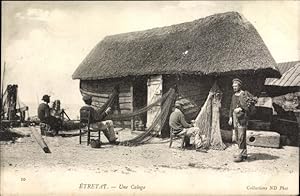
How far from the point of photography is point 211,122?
7.37m

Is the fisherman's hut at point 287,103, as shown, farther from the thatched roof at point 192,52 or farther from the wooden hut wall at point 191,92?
the wooden hut wall at point 191,92

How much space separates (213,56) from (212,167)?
9.84 ft

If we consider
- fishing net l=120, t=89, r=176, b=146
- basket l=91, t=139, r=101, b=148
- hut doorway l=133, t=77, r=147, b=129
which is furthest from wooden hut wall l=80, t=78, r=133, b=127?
basket l=91, t=139, r=101, b=148

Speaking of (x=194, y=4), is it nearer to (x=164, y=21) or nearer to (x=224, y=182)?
(x=164, y=21)

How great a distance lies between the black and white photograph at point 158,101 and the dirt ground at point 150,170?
18 millimetres

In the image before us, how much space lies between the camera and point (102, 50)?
11.3 meters

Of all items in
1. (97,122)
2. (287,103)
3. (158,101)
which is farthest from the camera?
(287,103)

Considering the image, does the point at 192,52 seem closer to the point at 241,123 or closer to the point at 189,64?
the point at 189,64

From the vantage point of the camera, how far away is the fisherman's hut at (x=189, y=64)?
7.84m

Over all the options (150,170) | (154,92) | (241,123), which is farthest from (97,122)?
(241,123)

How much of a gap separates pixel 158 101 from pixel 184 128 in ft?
3.55

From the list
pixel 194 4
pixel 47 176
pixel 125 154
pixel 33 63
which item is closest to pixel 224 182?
pixel 125 154

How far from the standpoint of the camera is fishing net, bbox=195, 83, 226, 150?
283 inches

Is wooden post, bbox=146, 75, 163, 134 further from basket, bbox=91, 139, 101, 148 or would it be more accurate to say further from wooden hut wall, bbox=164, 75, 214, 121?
basket, bbox=91, 139, 101, 148
